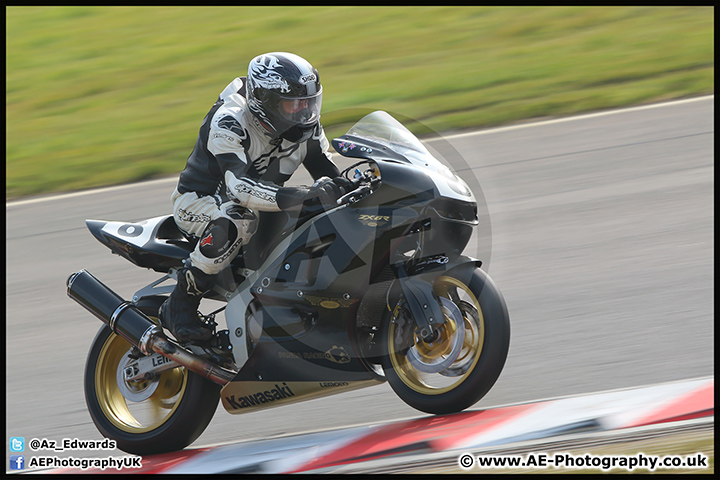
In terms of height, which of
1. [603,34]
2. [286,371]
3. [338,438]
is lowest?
[338,438]

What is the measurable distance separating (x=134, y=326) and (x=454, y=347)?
1765 millimetres

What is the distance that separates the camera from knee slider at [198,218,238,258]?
437 centimetres

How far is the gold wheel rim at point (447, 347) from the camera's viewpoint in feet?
13.3

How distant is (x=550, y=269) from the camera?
6.10m

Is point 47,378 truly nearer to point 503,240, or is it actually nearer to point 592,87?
point 503,240

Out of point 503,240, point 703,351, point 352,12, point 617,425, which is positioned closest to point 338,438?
point 617,425

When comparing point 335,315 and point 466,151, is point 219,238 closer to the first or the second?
point 335,315

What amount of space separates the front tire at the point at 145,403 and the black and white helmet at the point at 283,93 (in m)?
1.35

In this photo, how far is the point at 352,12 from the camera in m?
13.4

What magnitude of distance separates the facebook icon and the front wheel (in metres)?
2.11

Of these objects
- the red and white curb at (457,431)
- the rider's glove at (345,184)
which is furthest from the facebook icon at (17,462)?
the rider's glove at (345,184)

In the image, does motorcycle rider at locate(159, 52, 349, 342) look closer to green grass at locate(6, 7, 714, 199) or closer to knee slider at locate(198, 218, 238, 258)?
knee slider at locate(198, 218, 238, 258)

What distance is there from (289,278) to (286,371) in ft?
1.60

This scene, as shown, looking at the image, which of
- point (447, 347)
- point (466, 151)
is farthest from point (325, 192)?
point (466, 151)
